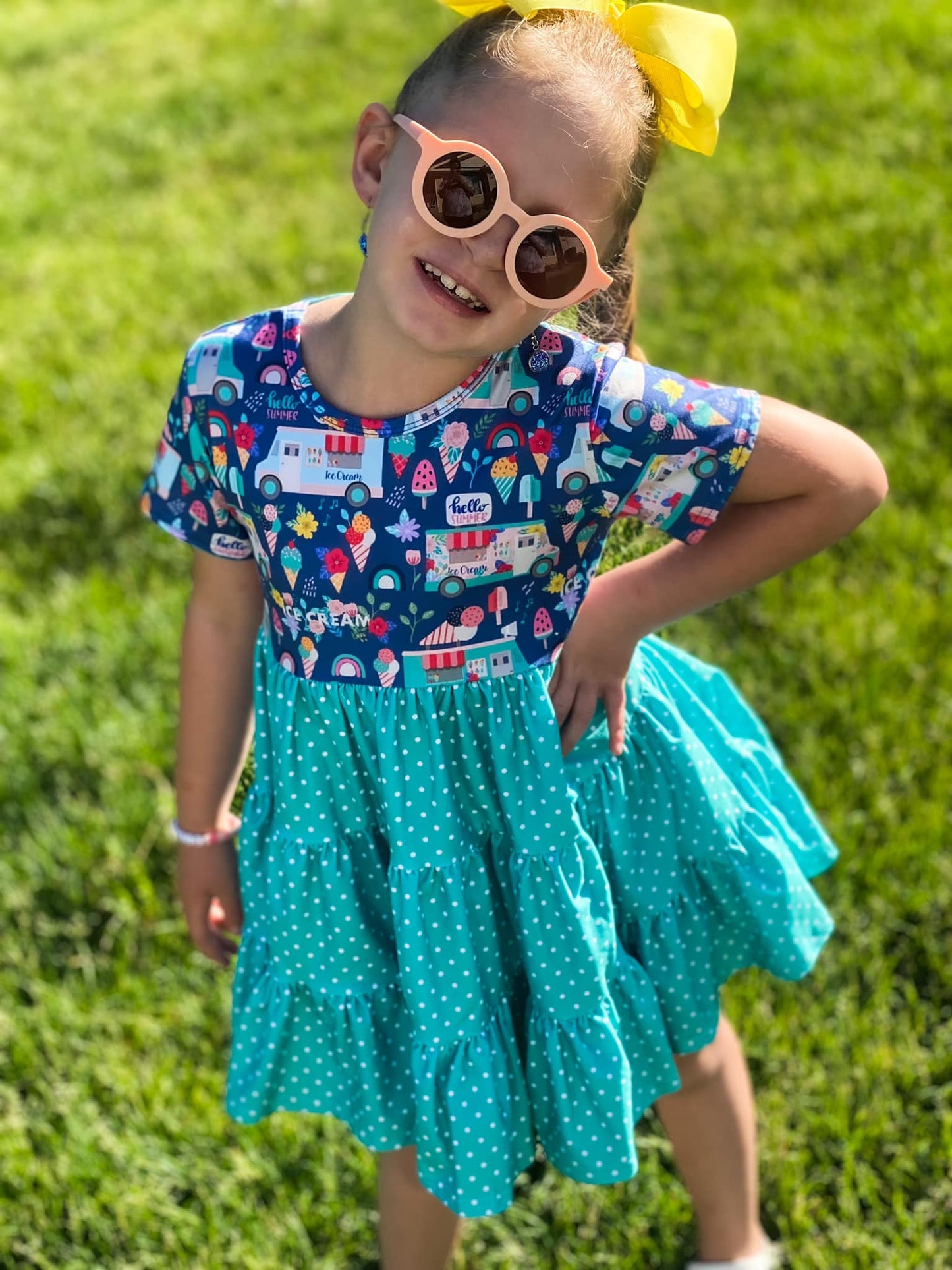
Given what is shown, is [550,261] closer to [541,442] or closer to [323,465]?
[541,442]

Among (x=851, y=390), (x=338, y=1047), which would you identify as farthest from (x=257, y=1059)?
(x=851, y=390)

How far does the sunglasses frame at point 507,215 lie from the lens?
122 cm

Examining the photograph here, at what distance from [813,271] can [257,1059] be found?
10.0ft

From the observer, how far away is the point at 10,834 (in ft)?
8.76

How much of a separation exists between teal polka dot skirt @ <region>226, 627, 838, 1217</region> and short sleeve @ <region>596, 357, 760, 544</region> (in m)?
0.27

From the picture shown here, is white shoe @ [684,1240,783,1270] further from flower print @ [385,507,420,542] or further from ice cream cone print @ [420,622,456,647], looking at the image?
flower print @ [385,507,420,542]

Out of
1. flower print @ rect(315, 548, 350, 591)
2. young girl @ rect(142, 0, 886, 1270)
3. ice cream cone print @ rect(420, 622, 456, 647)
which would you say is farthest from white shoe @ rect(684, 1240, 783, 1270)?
flower print @ rect(315, 548, 350, 591)

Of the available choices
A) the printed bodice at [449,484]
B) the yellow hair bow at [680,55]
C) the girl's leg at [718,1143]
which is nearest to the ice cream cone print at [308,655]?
the printed bodice at [449,484]

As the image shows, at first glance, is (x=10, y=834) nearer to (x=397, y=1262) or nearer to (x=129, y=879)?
(x=129, y=879)

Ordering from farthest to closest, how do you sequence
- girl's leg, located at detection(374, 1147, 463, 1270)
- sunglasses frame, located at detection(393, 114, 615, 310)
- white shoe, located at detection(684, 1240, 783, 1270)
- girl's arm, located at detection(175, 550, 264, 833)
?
white shoe, located at detection(684, 1240, 783, 1270) < girl's leg, located at detection(374, 1147, 463, 1270) < girl's arm, located at detection(175, 550, 264, 833) < sunglasses frame, located at detection(393, 114, 615, 310)

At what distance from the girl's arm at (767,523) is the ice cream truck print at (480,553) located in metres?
0.14

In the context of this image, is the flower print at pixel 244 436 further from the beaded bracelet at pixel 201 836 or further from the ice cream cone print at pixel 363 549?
the beaded bracelet at pixel 201 836

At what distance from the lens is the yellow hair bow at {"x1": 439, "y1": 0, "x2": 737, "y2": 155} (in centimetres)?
132

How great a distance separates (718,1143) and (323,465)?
3.77ft
